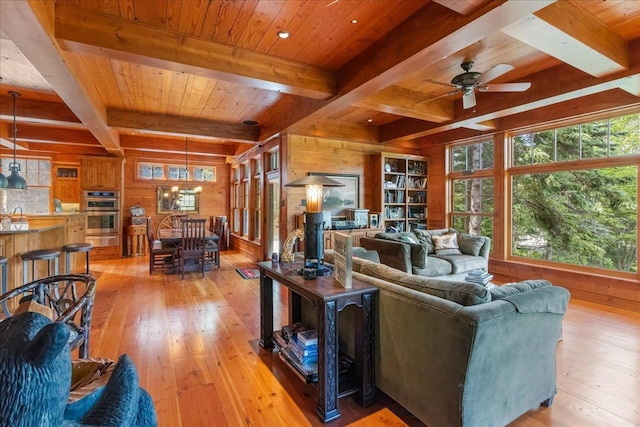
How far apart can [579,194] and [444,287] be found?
14.2 ft

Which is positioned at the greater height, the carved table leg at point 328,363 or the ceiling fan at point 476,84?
the ceiling fan at point 476,84

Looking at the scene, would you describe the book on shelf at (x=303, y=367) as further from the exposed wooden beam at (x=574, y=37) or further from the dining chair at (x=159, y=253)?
the dining chair at (x=159, y=253)

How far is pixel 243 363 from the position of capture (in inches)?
99.9

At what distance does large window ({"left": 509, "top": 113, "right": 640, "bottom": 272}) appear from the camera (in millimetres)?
4129

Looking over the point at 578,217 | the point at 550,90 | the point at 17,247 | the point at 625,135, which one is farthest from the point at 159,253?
the point at 625,135

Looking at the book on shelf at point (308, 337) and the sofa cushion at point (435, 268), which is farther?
the sofa cushion at point (435, 268)

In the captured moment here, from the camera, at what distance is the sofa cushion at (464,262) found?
4.63 meters

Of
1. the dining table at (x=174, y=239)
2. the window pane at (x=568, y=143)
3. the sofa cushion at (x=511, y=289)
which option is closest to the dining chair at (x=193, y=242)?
the dining table at (x=174, y=239)

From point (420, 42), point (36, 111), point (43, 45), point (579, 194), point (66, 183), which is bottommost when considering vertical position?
point (579, 194)

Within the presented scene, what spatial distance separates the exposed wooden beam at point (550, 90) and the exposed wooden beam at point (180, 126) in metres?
3.74

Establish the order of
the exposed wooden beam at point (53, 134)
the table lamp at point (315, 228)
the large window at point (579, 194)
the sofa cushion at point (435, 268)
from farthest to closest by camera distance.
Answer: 1. the exposed wooden beam at point (53, 134)
2. the sofa cushion at point (435, 268)
3. the large window at point (579, 194)
4. the table lamp at point (315, 228)

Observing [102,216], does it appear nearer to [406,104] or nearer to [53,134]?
[53,134]

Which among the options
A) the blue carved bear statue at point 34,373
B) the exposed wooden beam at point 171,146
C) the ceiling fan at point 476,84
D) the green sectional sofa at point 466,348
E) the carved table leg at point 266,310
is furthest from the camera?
the exposed wooden beam at point 171,146

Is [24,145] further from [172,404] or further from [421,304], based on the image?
[421,304]
